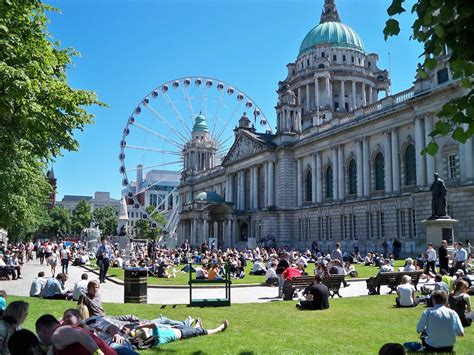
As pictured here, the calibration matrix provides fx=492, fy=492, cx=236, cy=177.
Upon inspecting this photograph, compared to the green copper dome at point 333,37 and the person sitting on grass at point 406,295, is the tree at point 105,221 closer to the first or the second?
the green copper dome at point 333,37

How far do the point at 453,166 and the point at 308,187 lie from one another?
25.0 metres

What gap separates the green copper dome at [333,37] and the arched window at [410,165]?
4611cm

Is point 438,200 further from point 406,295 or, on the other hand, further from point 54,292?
point 54,292

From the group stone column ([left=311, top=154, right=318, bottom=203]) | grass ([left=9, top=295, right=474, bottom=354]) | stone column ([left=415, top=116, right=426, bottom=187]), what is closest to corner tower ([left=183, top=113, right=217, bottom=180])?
stone column ([left=311, top=154, right=318, bottom=203])

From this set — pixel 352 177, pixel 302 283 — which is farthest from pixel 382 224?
pixel 302 283

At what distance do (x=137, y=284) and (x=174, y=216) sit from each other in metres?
96.1

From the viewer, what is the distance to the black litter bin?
17.8 metres

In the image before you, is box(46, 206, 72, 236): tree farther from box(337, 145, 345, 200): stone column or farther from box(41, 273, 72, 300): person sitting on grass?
box(41, 273, 72, 300): person sitting on grass

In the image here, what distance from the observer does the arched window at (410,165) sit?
46.1 m

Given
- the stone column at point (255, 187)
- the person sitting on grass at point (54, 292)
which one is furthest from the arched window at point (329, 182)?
the person sitting on grass at point (54, 292)

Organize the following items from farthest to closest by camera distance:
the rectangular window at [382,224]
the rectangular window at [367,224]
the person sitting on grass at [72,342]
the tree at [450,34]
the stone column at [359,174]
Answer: the stone column at [359,174] → the rectangular window at [367,224] → the rectangular window at [382,224] → the person sitting on grass at [72,342] → the tree at [450,34]

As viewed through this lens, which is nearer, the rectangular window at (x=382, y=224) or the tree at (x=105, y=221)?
the rectangular window at (x=382, y=224)

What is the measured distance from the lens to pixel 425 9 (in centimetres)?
584

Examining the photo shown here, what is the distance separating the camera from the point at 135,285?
58.2 feet
